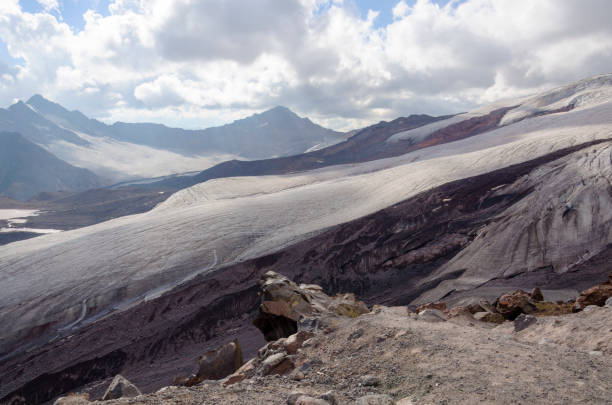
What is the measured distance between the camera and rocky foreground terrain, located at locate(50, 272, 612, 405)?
13.6ft

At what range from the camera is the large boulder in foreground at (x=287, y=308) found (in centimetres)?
923

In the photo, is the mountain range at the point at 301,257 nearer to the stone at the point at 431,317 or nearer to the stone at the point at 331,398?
the stone at the point at 431,317

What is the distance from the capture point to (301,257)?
19594mm

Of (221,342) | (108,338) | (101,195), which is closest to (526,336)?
(221,342)

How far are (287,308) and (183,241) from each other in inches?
588

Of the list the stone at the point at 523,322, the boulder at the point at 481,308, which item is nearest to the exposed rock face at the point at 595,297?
the stone at the point at 523,322

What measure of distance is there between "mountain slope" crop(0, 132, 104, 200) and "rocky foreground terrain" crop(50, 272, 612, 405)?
153476mm

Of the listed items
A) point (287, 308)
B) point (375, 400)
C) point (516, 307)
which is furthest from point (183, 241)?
point (375, 400)

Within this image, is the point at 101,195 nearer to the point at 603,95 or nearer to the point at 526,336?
the point at 603,95

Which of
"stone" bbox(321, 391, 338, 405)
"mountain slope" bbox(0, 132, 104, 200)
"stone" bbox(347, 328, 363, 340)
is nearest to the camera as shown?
"stone" bbox(321, 391, 338, 405)

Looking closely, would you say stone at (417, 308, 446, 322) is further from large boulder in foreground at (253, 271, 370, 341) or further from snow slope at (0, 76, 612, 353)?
snow slope at (0, 76, 612, 353)

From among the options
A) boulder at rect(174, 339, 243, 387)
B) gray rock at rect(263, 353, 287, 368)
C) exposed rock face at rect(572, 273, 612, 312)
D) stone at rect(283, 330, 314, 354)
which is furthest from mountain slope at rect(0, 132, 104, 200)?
exposed rock face at rect(572, 273, 612, 312)

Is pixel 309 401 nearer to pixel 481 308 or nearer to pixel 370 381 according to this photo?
pixel 370 381

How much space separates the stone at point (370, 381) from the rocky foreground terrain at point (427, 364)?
1 cm
